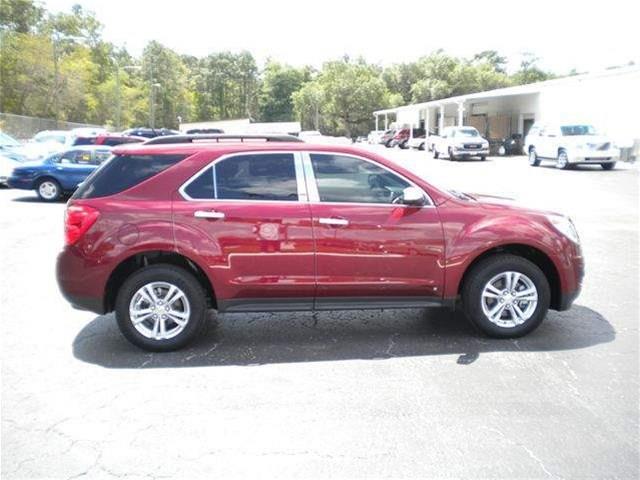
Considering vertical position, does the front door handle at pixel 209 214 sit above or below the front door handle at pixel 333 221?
above

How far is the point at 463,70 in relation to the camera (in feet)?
234

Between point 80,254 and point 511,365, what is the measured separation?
3569mm

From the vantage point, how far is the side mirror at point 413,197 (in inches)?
188

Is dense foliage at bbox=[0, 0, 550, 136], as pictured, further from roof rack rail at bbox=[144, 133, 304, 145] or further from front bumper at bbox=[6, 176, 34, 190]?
roof rack rail at bbox=[144, 133, 304, 145]

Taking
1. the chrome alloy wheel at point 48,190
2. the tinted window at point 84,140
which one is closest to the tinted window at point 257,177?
the chrome alloy wheel at point 48,190

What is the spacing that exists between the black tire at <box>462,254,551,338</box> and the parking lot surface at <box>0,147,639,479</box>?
14 cm

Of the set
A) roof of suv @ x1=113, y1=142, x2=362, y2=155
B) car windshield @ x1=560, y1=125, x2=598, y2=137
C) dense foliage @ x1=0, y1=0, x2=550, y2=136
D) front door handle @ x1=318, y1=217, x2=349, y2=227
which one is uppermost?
dense foliage @ x1=0, y1=0, x2=550, y2=136

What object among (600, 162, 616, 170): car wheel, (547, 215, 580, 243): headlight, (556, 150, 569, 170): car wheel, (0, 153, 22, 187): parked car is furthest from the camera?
(556, 150, 569, 170): car wheel

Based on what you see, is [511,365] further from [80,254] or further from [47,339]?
[47,339]

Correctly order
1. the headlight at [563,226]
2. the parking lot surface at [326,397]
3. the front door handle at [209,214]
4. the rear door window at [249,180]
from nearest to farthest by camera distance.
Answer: the parking lot surface at [326,397] → the front door handle at [209,214] → the rear door window at [249,180] → the headlight at [563,226]

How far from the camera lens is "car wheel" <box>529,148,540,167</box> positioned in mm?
26312

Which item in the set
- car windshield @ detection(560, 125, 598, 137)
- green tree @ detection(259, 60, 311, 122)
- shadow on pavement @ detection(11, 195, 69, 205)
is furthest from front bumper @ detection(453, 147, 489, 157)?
green tree @ detection(259, 60, 311, 122)

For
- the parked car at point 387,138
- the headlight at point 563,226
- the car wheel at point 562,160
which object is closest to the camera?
the headlight at point 563,226

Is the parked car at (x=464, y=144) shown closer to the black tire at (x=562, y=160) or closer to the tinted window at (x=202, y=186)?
the black tire at (x=562, y=160)
